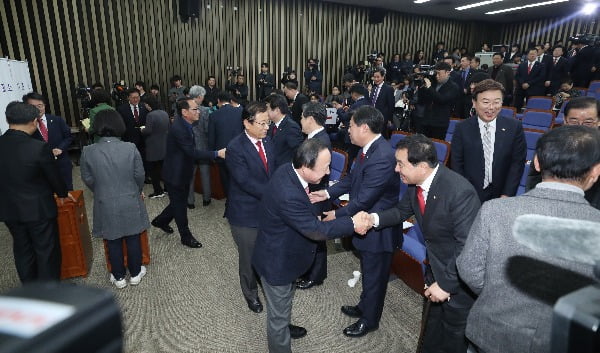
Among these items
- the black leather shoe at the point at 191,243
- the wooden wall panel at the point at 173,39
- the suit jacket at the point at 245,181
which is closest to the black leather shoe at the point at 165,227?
the black leather shoe at the point at 191,243

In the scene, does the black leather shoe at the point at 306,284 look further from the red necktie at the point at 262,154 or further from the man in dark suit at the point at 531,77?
the man in dark suit at the point at 531,77

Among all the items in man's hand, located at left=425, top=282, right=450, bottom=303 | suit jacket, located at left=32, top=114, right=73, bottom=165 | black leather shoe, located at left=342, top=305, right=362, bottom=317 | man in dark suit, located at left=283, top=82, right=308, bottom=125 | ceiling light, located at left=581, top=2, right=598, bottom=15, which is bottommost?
black leather shoe, located at left=342, top=305, right=362, bottom=317

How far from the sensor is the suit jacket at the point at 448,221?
1.74 metres

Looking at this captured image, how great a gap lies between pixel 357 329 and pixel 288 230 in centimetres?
109

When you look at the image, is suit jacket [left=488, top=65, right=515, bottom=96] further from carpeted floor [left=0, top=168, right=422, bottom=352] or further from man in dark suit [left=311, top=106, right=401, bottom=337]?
man in dark suit [left=311, top=106, right=401, bottom=337]

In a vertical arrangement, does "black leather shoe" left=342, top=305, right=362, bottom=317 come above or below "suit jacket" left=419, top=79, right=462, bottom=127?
below

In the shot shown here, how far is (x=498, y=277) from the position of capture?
1173mm

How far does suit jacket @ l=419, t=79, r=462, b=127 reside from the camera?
16.2ft

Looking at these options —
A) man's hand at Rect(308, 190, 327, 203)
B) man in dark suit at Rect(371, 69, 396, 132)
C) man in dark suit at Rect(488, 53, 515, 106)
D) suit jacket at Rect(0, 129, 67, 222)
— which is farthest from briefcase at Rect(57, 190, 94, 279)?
man in dark suit at Rect(488, 53, 515, 106)

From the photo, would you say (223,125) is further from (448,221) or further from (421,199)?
(448,221)

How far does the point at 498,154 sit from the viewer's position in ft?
9.05

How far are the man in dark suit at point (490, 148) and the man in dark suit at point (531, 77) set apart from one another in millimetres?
5513

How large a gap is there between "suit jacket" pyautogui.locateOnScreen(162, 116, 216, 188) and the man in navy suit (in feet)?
3.50

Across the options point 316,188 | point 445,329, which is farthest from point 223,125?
point 445,329
